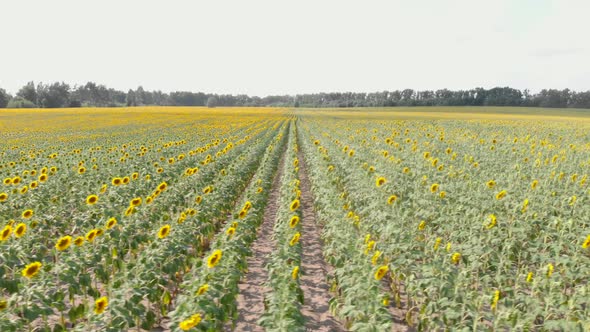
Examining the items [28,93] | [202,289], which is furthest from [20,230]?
[28,93]

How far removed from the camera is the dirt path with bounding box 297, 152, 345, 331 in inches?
180

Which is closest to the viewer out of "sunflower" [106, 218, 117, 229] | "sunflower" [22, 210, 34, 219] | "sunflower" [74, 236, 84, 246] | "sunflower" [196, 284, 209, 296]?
"sunflower" [196, 284, 209, 296]

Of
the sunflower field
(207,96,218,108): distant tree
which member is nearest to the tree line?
(207,96,218,108): distant tree

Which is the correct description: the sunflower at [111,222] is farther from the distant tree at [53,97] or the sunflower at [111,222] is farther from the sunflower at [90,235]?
the distant tree at [53,97]

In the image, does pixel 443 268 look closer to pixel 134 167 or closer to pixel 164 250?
pixel 164 250

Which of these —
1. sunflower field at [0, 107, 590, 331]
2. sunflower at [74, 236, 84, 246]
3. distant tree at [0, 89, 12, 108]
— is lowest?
sunflower field at [0, 107, 590, 331]

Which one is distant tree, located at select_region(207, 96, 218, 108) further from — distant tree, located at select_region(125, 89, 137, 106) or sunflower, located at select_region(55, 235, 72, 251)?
sunflower, located at select_region(55, 235, 72, 251)

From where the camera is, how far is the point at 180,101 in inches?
5615

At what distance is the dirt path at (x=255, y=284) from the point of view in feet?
15.2

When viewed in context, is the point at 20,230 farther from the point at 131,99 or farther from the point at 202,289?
the point at 131,99

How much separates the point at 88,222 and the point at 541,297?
21.8 ft

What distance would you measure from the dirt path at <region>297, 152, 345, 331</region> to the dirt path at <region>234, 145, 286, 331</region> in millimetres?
612

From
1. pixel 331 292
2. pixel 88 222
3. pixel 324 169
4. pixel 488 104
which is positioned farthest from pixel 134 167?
pixel 488 104

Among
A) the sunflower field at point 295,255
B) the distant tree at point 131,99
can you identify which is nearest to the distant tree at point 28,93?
the distant tree at point 131,99
